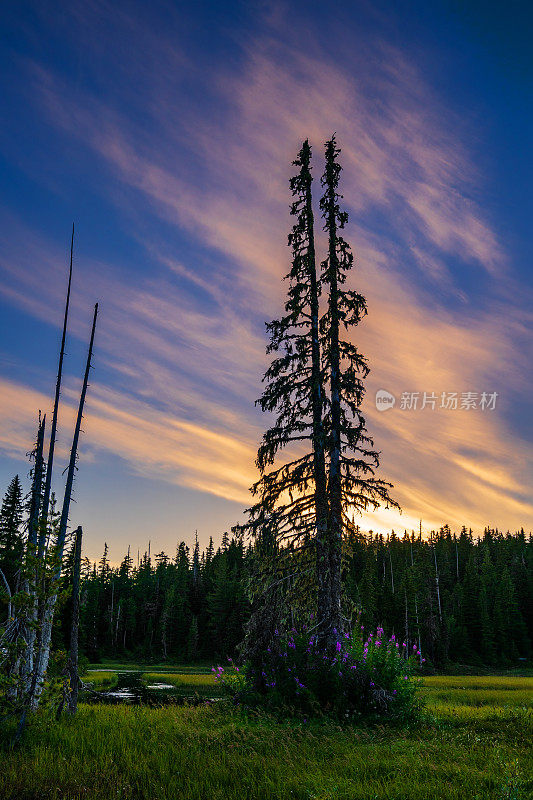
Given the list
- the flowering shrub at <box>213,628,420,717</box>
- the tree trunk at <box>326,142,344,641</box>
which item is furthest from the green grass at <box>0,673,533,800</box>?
the tree trunk at <box>326,142,344,641</box>

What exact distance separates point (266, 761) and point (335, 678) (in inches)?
211

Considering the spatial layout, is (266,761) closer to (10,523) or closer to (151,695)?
(151,695)

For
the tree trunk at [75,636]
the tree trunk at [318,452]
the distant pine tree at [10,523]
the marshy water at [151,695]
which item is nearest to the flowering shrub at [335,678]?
the tree trunk at [318,452]

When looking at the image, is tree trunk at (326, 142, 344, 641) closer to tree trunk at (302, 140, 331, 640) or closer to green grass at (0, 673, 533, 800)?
tree trunk at (302, 140, 331, 640)

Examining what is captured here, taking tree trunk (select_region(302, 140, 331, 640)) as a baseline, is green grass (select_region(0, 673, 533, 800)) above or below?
below

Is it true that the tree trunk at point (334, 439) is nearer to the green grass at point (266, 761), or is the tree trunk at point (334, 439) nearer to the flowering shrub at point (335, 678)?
the flowering shrub at point (335, 678)

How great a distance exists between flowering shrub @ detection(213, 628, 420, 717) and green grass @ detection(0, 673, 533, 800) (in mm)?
851

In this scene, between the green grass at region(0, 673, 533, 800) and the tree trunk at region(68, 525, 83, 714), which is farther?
the tree trunk at region(68, 525, 83, 714)

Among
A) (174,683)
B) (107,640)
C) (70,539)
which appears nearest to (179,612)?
(107,640)

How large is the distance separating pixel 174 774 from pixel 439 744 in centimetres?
454

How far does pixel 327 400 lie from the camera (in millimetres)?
17500

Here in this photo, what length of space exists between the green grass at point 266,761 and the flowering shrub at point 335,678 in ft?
2.79

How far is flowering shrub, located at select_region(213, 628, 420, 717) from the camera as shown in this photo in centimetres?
1269

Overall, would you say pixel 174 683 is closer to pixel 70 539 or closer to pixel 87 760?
pixel 70 539
